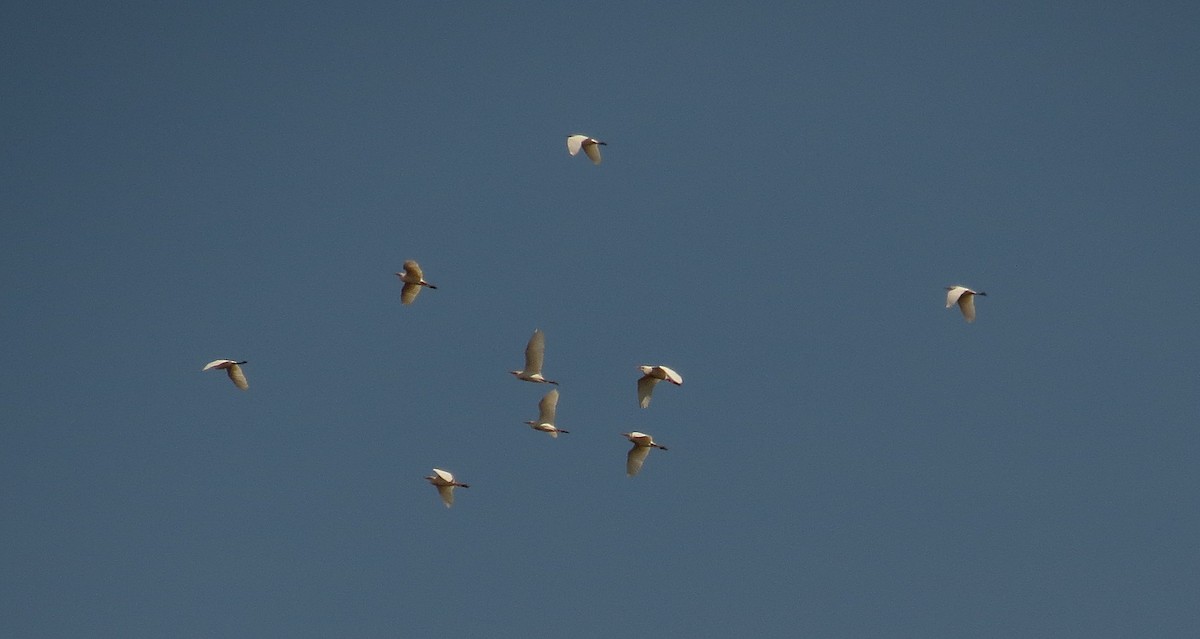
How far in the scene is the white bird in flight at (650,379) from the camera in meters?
58.0

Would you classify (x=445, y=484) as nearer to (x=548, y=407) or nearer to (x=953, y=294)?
(x=548, y=407)

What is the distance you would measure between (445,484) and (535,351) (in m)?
5.33

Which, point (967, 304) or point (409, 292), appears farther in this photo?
point (409, 292)

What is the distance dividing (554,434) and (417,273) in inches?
270

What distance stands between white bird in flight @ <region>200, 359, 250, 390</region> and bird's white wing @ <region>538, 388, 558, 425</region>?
31.0 ft

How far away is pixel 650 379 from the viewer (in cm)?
5909

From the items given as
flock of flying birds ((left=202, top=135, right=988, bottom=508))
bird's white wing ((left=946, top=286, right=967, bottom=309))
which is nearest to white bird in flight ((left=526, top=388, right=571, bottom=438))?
flock of flying birds ((left=202, top=135, right=988, bottom=508))

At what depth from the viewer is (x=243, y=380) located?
60719mm

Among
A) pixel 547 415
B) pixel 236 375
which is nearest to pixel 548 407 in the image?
pixel 547 415

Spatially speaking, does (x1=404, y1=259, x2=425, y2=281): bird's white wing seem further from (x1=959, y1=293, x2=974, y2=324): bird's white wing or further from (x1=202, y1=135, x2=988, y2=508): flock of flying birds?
(x1=959, y1=293, x2=974, y2=324): bird's white wing

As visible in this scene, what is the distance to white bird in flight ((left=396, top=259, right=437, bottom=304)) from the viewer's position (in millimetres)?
61406

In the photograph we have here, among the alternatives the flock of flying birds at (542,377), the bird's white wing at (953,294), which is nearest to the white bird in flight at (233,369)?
the flock of flying birds at (542,377)

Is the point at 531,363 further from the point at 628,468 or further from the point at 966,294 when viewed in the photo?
the point at 966,294

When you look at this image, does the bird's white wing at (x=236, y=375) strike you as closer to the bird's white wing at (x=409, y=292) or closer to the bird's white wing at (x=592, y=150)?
the bird's white wing at (x=409, y=292)
